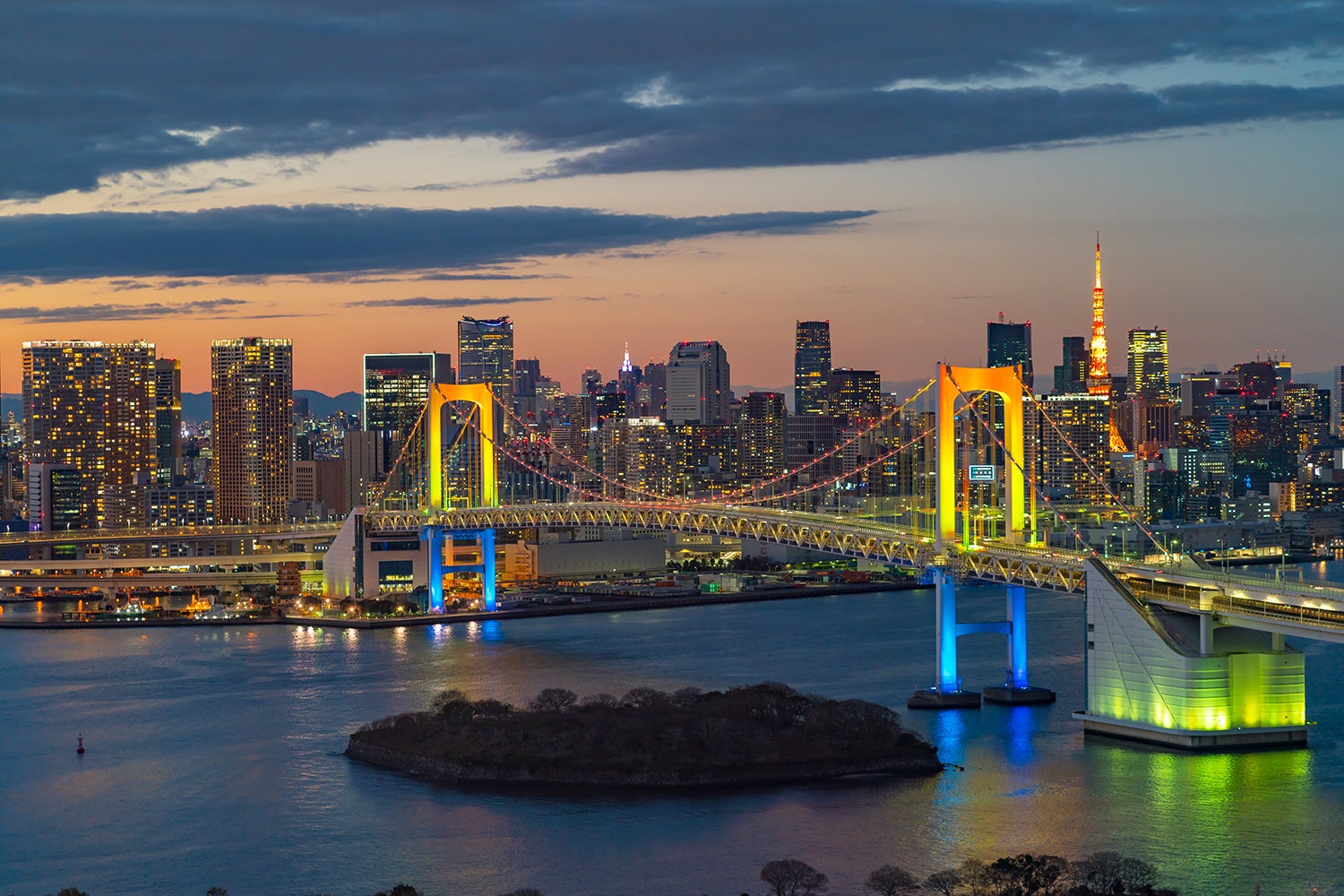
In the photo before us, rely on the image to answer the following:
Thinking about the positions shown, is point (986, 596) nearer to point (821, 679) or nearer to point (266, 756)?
point (821, 679)

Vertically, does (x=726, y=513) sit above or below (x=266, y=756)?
above

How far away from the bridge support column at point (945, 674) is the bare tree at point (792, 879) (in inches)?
300

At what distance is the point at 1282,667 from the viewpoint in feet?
64.5

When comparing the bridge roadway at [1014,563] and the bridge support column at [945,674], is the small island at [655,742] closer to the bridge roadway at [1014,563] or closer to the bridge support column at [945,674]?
the bridge support column at [945,674]

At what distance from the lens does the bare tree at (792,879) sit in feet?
49.9

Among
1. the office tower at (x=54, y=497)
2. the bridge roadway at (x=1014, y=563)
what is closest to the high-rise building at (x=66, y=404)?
the office tower at (x=54, y=497)

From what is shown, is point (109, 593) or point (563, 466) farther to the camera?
point (563, 466)

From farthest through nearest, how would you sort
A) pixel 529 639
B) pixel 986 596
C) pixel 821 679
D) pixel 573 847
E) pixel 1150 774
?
pixel 986 596, pixel 529 639, pixel 821 679, pixel 1150 774, pixel 573 847

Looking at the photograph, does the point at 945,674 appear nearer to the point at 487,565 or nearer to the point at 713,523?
the point at 713,523

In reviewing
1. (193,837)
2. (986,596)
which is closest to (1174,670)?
(193,837)

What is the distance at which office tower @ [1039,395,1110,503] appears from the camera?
67.3 m

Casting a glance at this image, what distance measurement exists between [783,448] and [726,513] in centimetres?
4503

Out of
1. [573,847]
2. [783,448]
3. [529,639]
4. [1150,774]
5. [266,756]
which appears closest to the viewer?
[573,847]

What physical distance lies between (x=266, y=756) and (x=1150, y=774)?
8.88m
